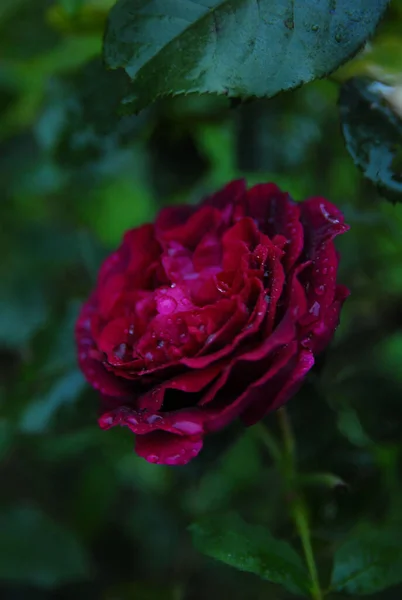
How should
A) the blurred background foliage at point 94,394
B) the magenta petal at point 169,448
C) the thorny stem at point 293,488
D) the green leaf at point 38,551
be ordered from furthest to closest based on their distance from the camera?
the green leaf at point 38,551, the blurred background foliage at point 94,394, the thorny stem at point 293,488, the magenta petal at point 169,448

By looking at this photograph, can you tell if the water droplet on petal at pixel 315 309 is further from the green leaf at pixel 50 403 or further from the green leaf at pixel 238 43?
the green leaf at pixel 50 403

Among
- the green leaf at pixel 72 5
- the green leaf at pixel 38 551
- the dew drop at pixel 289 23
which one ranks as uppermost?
the dew drop at pixel 289 23

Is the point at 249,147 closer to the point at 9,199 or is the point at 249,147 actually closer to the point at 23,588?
the point at 9,199

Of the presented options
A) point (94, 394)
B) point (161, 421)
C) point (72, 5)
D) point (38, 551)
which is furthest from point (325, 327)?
point (38, 551)

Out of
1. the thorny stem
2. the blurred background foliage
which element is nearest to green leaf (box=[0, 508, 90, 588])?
the blurred background foliage

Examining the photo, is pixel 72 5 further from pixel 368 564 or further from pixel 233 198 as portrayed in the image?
pixel 368 564

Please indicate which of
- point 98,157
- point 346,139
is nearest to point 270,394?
point 346,139

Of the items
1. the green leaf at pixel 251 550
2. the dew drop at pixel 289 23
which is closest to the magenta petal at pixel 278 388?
the green leaf at pixel 251 550
